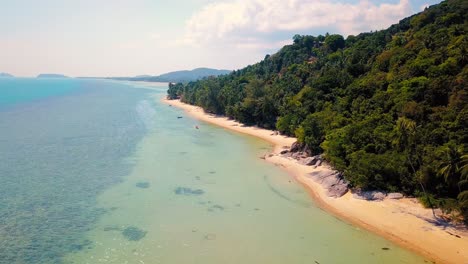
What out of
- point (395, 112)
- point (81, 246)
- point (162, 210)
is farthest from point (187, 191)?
point (395, 112)

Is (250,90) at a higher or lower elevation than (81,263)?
higher

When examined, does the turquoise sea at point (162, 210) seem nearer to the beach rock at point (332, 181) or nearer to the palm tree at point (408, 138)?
the beach rock at point (332, 181)

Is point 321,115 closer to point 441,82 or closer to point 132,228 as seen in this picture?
point 441,82

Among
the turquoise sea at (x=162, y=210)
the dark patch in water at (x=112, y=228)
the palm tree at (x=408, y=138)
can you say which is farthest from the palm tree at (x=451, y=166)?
the dark patch in water at (x=112, y=228)

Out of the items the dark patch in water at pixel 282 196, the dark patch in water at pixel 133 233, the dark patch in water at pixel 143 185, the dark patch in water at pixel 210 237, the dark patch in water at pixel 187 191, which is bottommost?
the dark patch in water at pixel 143 185

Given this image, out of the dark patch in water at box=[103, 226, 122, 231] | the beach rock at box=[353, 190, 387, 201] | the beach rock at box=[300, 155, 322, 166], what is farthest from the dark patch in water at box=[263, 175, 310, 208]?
the dark patch in water at box=[103, 226, 122, 231]

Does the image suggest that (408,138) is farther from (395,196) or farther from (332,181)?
(332,181)

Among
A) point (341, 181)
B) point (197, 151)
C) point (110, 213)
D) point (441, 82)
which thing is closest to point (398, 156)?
point (341, 181)
